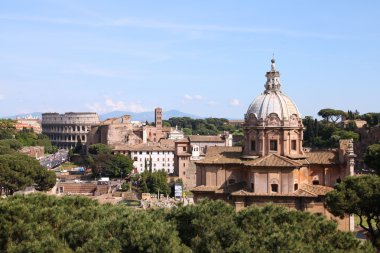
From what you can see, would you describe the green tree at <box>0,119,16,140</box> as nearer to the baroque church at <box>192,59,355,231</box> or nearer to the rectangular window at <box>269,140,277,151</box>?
the baroque church at <box>192,59,355,231</box>

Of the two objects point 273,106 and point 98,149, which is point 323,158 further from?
point 98,149

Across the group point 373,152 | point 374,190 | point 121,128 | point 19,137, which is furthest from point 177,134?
point 374,190

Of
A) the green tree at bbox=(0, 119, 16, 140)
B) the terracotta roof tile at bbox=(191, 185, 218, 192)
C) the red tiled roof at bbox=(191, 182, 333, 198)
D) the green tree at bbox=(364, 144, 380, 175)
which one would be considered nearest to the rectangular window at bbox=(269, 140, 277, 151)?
the red tiled roof at bbox=(191, 182, 333, 198)

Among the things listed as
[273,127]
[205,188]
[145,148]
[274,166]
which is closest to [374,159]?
[273,127]

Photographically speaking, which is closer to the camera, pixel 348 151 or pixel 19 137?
pixel 348 151

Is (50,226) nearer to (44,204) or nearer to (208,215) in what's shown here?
(44,204)

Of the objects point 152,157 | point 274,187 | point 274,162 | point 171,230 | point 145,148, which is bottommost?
point 171,230

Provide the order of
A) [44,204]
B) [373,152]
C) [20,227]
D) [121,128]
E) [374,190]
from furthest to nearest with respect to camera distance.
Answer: [121,128], [373,152], [374,190], [44,204], [20,227]
